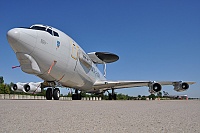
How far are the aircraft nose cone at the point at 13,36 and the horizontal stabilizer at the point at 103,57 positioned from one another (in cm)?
1787

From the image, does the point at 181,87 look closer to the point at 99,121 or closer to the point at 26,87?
the point at 26,87

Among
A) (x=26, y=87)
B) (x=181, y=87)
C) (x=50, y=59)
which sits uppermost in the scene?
(x=50, y=59)

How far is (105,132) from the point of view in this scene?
7.79ft

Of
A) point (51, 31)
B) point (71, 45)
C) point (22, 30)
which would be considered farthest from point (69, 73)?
point (22, 30)

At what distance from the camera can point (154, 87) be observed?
59.7 feet

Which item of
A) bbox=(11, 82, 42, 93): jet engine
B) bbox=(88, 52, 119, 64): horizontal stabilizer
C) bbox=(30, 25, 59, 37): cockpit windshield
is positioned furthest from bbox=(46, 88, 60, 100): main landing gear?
bbox=(88, 52, 119, 64): horizontal stabilizer

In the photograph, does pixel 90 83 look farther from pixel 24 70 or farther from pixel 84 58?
pixel 24 70

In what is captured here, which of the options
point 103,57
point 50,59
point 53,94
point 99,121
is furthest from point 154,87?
point 99,121

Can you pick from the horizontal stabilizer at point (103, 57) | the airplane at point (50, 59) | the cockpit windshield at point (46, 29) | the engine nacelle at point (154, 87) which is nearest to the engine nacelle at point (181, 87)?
the airplane at point (50, 59)

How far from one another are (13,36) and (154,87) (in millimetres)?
11732

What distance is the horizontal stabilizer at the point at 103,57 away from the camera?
29.3 meters

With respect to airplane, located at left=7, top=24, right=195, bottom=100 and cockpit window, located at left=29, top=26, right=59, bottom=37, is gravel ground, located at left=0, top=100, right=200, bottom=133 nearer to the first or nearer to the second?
airplane, located at left=7, top=24, right=195, bottom=100

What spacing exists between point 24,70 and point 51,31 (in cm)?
310

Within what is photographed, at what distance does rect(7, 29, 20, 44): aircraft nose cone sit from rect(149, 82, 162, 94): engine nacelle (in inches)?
451
